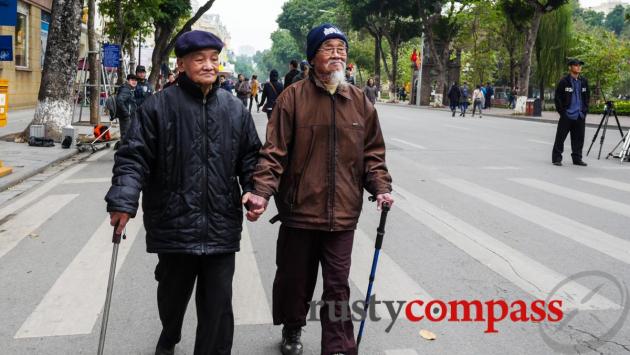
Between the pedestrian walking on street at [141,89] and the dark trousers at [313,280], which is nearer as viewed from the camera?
the dark trousers at [313,280]

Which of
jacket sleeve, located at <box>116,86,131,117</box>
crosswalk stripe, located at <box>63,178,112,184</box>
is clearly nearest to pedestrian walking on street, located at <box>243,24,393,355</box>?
crosswalk stripe, located at <box>63,178,112,184</box>

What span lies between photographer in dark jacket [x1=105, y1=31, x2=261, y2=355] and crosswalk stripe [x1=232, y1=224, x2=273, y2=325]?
0.91 metres

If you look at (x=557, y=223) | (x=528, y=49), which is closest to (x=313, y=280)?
(x=557, y=223)

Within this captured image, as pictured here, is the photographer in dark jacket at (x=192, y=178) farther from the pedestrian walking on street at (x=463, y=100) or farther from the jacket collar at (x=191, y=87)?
the pedestrian walking on street at (x=463, y=100)

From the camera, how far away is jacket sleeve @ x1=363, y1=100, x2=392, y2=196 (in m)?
3.47

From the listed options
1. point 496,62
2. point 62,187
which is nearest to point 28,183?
point 62,187

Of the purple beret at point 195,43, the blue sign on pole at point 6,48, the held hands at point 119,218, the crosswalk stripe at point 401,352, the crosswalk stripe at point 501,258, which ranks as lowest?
the crosswalk stripe at point 401,352

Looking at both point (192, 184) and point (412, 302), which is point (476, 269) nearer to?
point (412, 302)

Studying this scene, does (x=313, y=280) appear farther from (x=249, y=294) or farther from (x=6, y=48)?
(x=6, y=48)

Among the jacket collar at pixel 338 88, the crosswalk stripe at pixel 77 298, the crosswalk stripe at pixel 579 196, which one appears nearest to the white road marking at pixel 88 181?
the crosswalk stripe at pixel 77 298

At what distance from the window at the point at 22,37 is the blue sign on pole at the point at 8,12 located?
16952 millimetres

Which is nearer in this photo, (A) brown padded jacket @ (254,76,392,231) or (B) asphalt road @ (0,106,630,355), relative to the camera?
(A) brown padded jacket @ (254,76,392,231)

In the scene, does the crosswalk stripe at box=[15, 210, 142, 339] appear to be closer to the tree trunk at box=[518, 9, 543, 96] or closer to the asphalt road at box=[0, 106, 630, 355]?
the asphalt road at box=[0, 106, 630, 355]

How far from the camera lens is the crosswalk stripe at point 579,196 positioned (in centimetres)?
782
